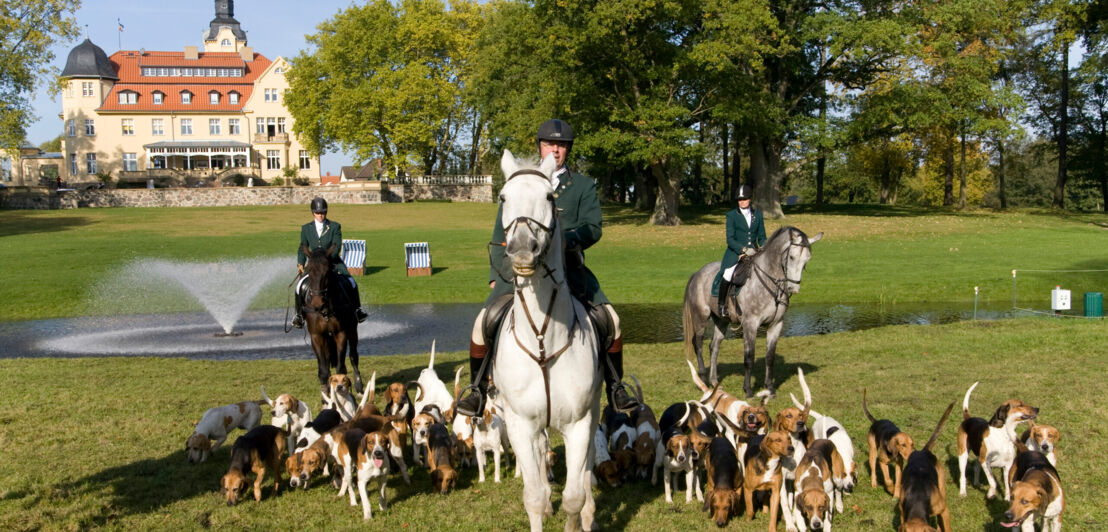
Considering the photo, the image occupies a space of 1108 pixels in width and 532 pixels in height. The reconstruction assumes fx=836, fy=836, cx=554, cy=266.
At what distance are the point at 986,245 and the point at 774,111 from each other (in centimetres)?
1604

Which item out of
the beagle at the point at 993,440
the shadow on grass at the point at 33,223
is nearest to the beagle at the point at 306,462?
the beagle at the point at 993,440

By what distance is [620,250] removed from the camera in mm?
43031

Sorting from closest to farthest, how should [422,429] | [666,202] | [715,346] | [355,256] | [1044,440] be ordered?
[1044,440] → [422,429] → [715,346] → [355,256] → [666,202]

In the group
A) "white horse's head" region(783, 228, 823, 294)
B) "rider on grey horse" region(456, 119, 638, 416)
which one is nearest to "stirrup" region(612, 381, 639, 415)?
"rider on grey horse" region(456, 119, 638, 416)

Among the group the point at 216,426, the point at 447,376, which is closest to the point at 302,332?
the point at 447,376

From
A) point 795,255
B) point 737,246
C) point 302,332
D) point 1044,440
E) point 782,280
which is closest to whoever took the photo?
point 1044,440

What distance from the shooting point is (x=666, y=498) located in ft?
30.6

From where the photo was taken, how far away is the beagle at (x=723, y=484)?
27.9 ft

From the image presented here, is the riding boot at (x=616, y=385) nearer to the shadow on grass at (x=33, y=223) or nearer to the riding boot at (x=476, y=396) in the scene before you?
the riding boot at (x=476, y=396)

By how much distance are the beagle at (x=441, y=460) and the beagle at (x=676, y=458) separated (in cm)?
240

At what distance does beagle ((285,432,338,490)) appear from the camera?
9516mm

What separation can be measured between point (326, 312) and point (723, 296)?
6.92 m

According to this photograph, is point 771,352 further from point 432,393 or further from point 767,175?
point 767,175

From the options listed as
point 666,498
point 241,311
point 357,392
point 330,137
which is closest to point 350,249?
point 241,311
